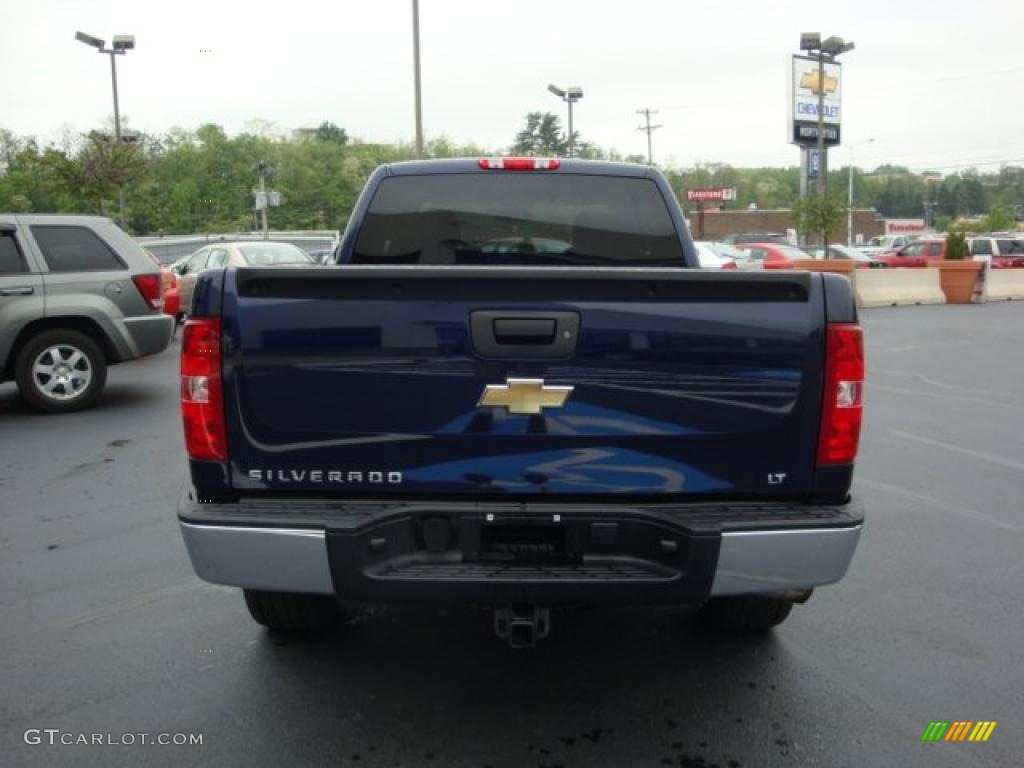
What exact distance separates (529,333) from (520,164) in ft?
6.65

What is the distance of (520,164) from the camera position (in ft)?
15.4

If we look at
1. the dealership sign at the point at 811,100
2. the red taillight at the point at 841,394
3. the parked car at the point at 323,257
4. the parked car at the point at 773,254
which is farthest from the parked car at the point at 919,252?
the red taillight at the point at 841,394

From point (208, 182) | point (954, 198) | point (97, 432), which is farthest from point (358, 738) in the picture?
point (954, 198)

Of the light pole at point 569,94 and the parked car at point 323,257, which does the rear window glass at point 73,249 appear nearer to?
the parked car at point 323,257

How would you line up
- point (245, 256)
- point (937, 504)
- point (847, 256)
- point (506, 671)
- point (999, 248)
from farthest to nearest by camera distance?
point (999, 248) → point (847, 256) → point (245, 256) → point (937, 504) → point (506, 671)

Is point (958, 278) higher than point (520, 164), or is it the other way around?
point (520, 164)

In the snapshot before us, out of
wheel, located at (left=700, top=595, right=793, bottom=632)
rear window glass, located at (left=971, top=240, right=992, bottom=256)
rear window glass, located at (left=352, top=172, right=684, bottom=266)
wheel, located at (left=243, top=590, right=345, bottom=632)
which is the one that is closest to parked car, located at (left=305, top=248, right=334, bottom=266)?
rear window glass, located at (left=352, top=172, right=684, bottom=266)

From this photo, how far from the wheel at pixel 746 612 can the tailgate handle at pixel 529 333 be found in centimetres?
143

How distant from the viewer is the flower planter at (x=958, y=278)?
24422 millimetres

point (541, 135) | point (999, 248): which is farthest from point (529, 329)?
point (541, 135)

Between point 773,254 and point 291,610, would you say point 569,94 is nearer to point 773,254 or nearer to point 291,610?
point 773,254

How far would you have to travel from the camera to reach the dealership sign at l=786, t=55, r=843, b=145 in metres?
48.4

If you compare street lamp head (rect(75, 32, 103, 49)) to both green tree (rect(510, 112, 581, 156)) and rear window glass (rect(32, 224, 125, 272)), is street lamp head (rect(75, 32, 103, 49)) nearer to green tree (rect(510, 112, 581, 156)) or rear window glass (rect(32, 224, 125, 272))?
rear window glass (rect(32, 224, 125, 272))

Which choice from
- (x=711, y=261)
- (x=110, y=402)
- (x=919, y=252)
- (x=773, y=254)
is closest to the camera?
(x=110, y=402)
